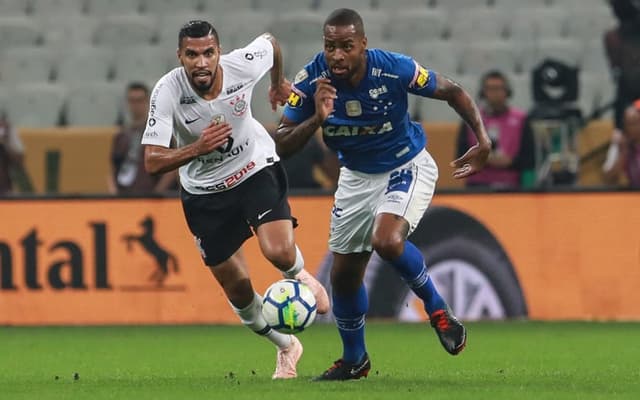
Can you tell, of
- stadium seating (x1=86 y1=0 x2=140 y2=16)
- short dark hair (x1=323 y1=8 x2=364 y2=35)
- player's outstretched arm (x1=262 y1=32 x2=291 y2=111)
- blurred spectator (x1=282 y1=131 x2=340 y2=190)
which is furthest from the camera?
stadium seating (x1=86 y1=0 x2=140 y2=16)

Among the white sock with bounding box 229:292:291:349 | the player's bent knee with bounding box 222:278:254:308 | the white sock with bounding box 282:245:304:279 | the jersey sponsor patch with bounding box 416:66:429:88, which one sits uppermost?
the jersey sponsor patch with bounding box 416:66:429:88

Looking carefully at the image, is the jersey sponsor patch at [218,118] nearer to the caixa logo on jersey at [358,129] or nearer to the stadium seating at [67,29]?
the caixa logo on jersey at [358,129]

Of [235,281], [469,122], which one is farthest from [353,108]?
[235,281]

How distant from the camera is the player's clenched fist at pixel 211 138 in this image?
790 centimetres

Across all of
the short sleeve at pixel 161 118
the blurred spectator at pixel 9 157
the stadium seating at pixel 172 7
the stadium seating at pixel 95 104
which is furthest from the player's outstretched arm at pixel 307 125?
the stadium seating at pixel 172 7

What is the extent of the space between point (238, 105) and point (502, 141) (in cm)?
503

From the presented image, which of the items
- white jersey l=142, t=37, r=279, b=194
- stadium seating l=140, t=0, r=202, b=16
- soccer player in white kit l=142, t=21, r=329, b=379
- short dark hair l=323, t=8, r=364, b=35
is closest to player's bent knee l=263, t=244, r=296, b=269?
soccer player in white kit l=142, t=21, r=329, b=379

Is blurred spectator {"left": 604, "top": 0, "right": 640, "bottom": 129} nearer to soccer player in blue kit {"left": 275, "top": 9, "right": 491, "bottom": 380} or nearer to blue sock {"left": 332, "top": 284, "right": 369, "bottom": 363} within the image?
soccer player in blue kit {"left": 275, "top": 9, "right": 491, "bottom": 380}

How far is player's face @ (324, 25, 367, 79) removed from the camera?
7.84 metres

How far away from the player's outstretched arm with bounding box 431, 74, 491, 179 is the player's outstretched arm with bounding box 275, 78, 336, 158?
69cm

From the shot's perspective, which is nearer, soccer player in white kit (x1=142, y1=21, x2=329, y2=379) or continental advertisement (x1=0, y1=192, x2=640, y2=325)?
soccer player in white kit (x1=142, y1=21, x2=329, y2=379)

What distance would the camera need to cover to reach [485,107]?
13.3 metres

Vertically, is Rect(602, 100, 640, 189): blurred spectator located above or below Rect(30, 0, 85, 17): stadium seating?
below

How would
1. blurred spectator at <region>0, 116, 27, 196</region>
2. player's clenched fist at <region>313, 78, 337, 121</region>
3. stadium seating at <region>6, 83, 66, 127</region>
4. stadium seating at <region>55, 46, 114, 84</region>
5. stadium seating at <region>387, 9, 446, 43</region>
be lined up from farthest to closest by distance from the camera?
stadium seating at <region>55, 46, 114, 84</region>, stadium seating at <region>387, 9, 446, 43</region>, stadium seating at <region>6, 83, 66, 127</region>, blurred spectator at <region>0, 116, 27, 196</region>, player's clenched fist at <region>313, 78, 337, 121</region>
